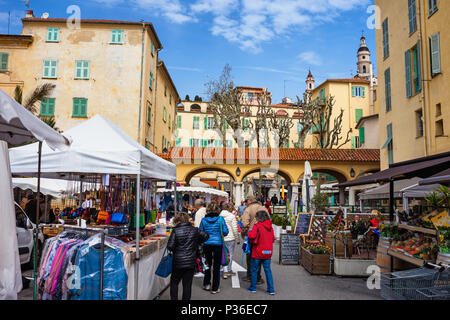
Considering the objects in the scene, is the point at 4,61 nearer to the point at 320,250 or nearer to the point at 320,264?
the point at 320,250

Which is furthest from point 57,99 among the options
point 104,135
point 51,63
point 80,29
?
point 104,135

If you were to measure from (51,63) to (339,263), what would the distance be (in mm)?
23688

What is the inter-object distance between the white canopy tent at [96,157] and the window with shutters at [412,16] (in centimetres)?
1440

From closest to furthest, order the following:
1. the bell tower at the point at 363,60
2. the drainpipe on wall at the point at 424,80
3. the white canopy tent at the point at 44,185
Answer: the white canopy tent at the point at 44,185, the drainpipe on wall at the point at 424,80, the bell tower at the point at 363,60

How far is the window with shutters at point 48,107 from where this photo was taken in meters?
25.0

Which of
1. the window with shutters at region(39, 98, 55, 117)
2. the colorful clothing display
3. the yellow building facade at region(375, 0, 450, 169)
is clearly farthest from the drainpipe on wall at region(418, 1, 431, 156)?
the window with shutters at region(39, 98, 55, 117)

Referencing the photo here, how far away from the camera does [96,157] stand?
6.21 meters

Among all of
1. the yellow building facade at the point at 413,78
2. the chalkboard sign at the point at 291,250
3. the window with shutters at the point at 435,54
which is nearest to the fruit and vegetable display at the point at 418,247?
the chalkboard sign at the point at 291,250

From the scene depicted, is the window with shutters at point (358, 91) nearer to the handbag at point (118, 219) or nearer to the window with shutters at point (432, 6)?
the window with shutters at point (432, 6)

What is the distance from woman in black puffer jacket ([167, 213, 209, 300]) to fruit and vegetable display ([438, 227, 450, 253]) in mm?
3533

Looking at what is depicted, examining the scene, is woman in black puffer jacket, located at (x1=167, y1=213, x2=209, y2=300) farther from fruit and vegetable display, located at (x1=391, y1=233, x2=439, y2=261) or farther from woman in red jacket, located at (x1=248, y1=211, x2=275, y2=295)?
fruit and vegetable display, located at (x1=391, y1=233, x2=439, y2=261)

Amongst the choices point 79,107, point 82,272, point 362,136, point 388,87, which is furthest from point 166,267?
point 362,136

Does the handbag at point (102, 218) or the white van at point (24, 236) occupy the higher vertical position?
the handbag at point (102, 218)
